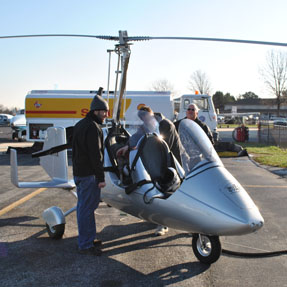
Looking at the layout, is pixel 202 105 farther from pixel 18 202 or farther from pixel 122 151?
pixel 122 151

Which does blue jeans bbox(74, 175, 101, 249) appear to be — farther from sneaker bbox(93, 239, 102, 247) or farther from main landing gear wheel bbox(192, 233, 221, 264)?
main landing gear wheel bbox(192, 233, 221, 264)

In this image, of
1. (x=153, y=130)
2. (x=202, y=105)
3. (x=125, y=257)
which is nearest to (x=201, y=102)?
(x=202, y=105)

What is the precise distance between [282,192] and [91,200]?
5203 millimetres

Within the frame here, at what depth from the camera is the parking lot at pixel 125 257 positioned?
3.77 meters

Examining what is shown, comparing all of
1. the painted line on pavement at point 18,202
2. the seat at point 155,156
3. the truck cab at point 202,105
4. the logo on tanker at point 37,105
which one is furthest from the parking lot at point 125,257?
the truck cab at point 202,105

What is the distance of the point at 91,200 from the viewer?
4.56m

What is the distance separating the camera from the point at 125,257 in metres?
4.40

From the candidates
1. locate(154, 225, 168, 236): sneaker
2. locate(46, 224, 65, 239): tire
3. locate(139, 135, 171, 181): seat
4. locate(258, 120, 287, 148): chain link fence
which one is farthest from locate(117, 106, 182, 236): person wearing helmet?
locate(258, 120, 287, 148): chain link fence

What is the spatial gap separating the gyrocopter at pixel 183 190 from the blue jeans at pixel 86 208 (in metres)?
0.43

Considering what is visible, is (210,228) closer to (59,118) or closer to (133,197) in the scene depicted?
(133,197)

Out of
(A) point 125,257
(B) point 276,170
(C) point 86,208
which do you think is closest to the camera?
(A) point 125,257

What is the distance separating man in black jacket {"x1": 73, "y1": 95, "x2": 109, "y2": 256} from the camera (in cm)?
445

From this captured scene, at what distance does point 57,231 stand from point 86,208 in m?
0.76

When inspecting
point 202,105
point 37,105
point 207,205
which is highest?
point 37,105
